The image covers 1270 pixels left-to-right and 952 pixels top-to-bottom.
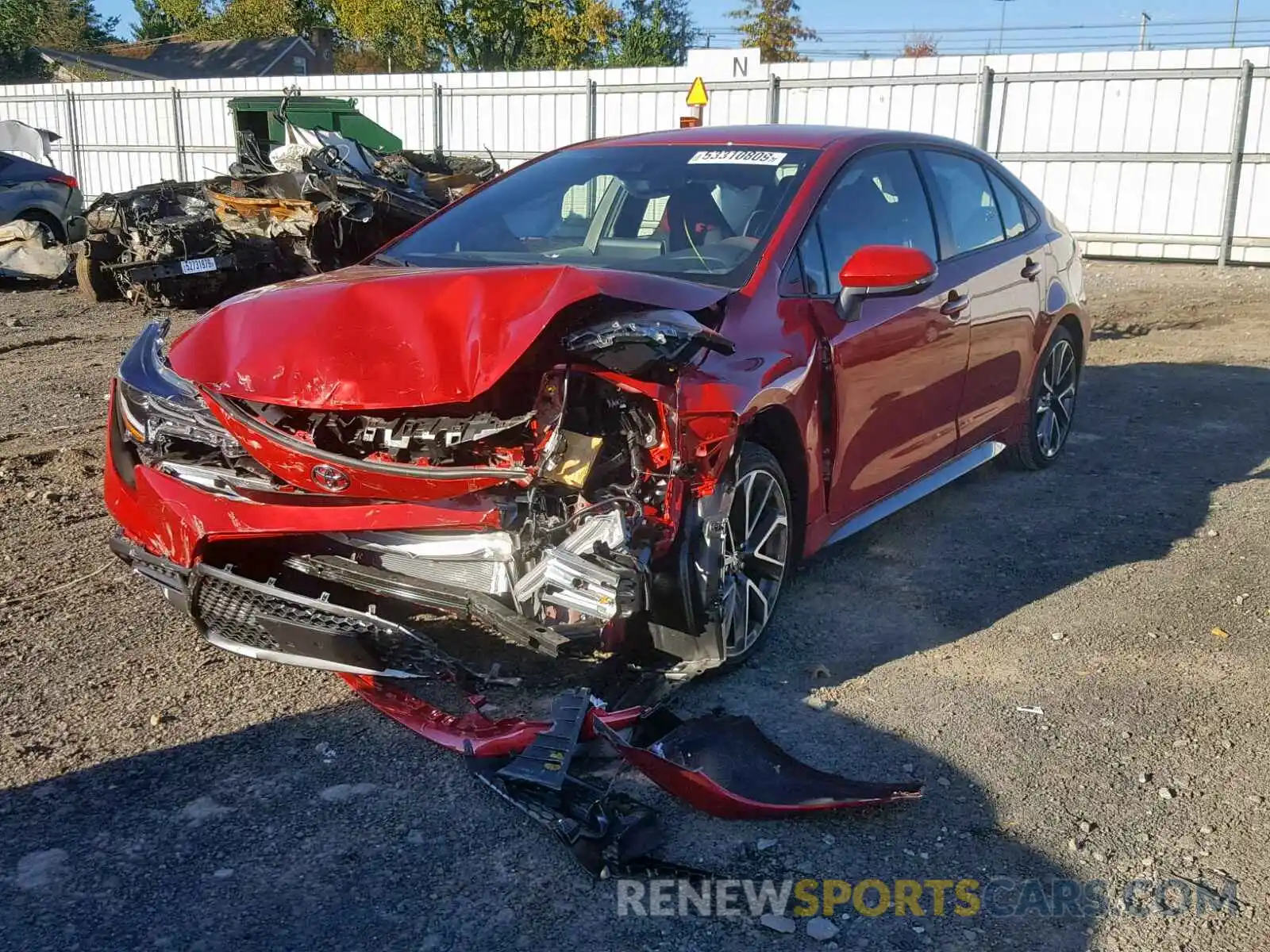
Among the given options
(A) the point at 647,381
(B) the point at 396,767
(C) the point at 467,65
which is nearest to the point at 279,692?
(B) the point at 396,767

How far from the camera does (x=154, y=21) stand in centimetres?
6506

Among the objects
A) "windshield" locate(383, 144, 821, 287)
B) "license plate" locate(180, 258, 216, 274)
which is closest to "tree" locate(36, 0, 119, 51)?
"license plate" locate(180, 258, 216, 274)

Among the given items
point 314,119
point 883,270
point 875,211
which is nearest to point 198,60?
point 314,119

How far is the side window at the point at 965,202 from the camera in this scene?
527 cm

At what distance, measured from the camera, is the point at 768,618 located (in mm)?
4027

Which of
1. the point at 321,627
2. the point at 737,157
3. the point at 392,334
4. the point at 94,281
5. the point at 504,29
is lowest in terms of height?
the point at 94,281

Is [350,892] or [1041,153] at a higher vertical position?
[1041,153]

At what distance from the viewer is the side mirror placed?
4082 mm

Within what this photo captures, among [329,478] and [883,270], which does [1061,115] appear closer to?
[883,270]

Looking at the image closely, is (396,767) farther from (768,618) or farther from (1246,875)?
(1246,875)

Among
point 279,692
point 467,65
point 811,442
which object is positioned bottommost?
point 279,692

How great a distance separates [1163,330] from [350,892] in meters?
10.6

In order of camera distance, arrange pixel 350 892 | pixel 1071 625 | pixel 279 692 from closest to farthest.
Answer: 1. pixel 350 892
2. pixel 279 692
3. pixel 1071 625

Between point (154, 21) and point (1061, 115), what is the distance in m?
62.3
